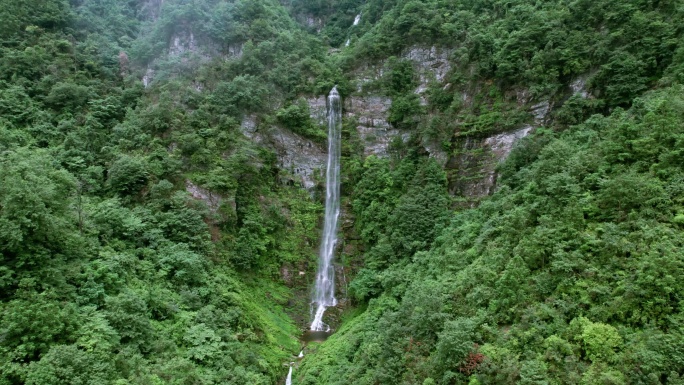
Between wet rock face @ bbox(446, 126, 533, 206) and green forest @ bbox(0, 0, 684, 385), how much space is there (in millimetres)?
156

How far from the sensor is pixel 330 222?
99.5 ft

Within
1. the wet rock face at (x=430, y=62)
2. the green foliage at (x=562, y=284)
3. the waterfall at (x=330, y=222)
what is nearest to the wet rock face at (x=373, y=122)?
the waterfall at (x=330, y=222)

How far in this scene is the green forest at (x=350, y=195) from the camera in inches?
473

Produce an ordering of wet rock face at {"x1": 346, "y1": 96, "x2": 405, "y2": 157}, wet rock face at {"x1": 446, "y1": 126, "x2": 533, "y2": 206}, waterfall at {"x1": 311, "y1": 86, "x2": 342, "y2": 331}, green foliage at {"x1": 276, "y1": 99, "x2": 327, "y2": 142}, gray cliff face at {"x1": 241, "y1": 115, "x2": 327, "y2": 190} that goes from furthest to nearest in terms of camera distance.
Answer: wet rock face at {"x1": 346, "y1": 96, "x2": 405, "y2": 157}
green foliage at {"x1": 276, "y1": 99, "x2": 327, "y2": 142}
gray cliff face at {"x1": 241, "y1": 115, "x2": 327, "y2": 190}
waterfall at {"x1": 311, "y1": 86, "x2": 342, "y2": 331}
wet rock face at {"x1": 446, "y1": 126, "x2": 533, "y2": 206}

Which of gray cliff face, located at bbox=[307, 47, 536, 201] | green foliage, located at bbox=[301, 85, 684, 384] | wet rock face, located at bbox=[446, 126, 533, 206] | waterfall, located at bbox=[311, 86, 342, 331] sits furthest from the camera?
waterfall, located at bbox=[311, 86, 342, 331]

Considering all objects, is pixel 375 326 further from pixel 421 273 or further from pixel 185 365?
pixel 185 365

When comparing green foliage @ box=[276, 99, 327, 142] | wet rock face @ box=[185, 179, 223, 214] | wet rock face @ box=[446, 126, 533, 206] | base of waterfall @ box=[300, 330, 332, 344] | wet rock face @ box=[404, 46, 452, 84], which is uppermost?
wet rock face @ box=[404, 46, 452, 84]

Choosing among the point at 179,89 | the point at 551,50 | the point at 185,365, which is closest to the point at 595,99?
the point at 551,50

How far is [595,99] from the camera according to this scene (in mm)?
21172

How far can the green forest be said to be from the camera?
12.0 metres

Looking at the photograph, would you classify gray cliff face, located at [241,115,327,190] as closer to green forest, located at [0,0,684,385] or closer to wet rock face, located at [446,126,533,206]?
green forest, located at [0,0,684,385]

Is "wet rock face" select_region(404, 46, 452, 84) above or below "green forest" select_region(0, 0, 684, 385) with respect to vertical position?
above

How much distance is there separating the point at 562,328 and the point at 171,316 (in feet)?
48.8

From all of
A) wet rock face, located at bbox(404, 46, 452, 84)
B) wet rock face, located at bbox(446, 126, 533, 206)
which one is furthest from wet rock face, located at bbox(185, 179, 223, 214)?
wet rock face, located at bbox(404, 46, 452, 84)
